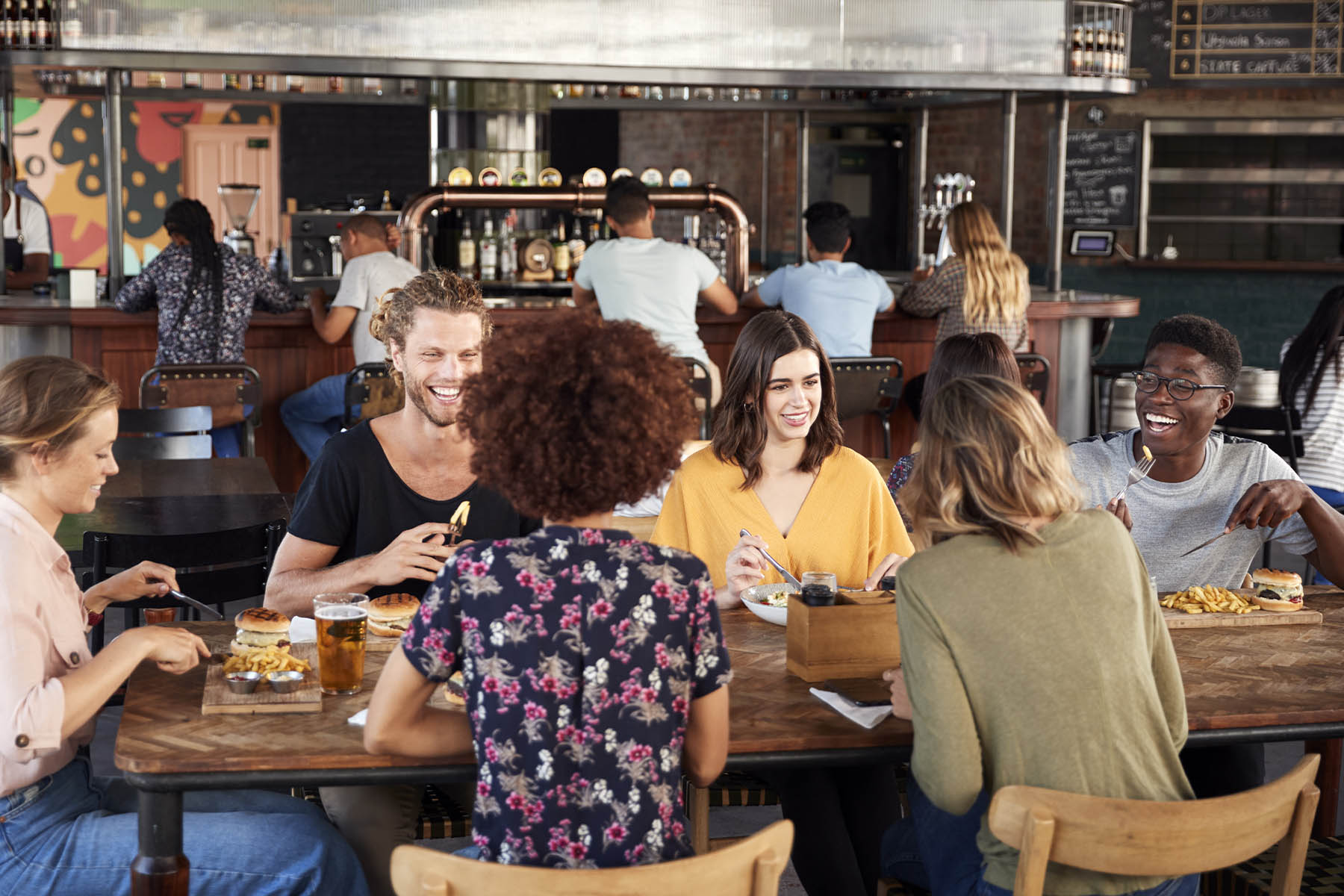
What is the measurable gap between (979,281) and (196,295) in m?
3.05

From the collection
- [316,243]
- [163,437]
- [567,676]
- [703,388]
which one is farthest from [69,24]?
[567,676]

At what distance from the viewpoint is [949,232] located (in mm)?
5715

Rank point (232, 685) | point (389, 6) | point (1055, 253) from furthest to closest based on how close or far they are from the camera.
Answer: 1. point (1055, 253)
2. point (389, 6)
3. point (232, 685)

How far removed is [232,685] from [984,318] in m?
4.30

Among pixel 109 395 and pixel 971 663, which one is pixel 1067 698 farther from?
pixel 109 395

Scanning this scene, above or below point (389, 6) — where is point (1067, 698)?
below

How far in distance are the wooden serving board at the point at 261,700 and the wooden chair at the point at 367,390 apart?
9.87 ft

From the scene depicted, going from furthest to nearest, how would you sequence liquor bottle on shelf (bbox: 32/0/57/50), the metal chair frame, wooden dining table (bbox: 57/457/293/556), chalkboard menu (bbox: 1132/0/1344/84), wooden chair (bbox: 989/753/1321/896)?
chalkboard menu (bbox: 1132/0/1344/84) → liquor bottle on shelf (bbox: 32/0/57/50) → the metal chair frame → wooden dining table (bbox: 57/457/293/556) → wooden chair (bbox: 989/753/1321/896)

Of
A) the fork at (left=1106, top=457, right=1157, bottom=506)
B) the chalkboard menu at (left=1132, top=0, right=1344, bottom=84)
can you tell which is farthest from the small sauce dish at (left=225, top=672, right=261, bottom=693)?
the chalkboard menu at (left=1132, top=0, right=1344, bottom=84)

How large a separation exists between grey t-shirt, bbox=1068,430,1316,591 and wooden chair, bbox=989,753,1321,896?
1.06 m

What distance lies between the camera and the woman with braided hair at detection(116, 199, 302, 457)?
Answer: 527 centimetres

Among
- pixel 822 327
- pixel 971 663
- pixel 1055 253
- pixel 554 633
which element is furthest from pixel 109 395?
pixel 1055 253

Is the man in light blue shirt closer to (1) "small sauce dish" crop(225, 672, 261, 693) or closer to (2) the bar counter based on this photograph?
(2) the bar counter

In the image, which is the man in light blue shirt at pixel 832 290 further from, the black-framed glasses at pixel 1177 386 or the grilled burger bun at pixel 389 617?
the grilled burger bun at pixel 389 617
